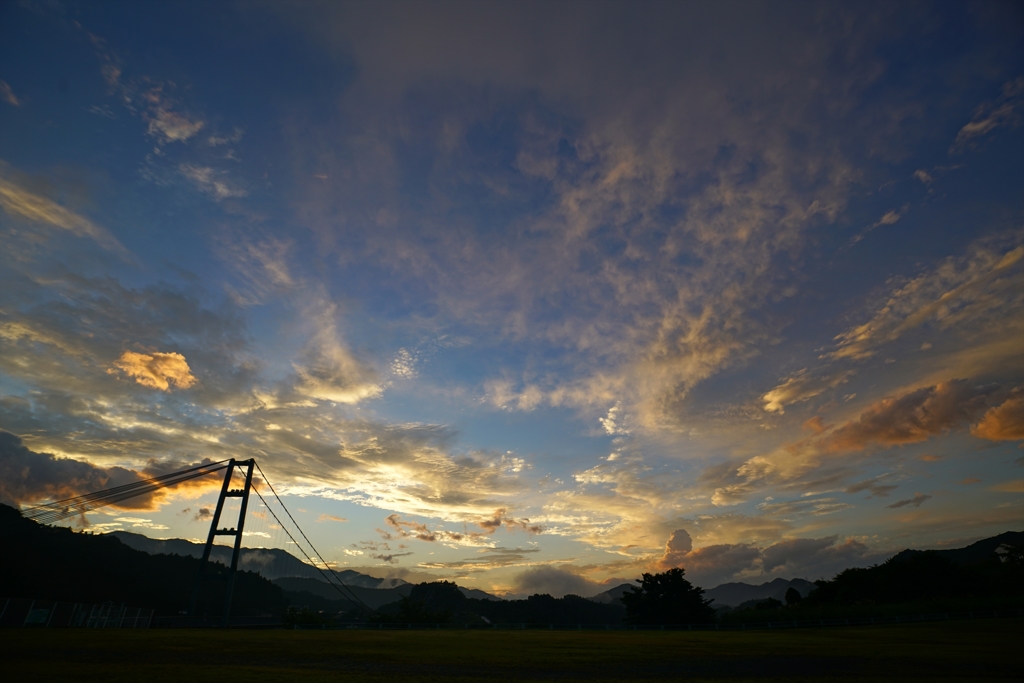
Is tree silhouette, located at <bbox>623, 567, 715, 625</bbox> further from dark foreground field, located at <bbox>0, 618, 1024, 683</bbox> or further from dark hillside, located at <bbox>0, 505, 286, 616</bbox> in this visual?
dark hillside, located at <bbox>0, 505, 286, 616</bbox>

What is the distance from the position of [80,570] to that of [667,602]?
119 metres

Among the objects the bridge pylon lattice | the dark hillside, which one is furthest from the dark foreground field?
the dark hillside

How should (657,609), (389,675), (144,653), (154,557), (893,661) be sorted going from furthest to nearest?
(154,557)
(657,609)
(893,661)
(144,653)
(389,675)

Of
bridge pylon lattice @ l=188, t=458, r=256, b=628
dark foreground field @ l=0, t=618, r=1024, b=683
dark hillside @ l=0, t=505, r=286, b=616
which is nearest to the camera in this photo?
dark foreground field @ l=0, t=618, r=1024, b=683

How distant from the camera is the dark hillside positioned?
90438 mm

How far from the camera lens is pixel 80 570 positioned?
103 m

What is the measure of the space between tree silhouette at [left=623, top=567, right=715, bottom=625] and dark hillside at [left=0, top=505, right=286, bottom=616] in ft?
320

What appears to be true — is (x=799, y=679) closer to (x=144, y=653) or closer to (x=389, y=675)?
(x=389, y=675)

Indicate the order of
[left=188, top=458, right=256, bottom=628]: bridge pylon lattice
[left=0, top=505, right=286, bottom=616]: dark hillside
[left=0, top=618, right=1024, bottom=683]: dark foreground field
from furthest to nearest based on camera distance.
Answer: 1. [left=0, top=505, right=286, bottom=616]: dark hillside
2. [left=188, top=458, right=256, bottom=628]: bridge pylon lattice
3. [left=0, top=618, right=1024, bottom=683]: dark foreground field

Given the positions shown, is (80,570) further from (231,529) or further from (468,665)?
(468,665)

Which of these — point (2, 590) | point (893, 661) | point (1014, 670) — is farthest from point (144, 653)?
point (2, 590)

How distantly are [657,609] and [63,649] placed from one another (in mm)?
79118

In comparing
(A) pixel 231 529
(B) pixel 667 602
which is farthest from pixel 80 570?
(B) pixel 667 602

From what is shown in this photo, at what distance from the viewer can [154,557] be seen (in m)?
136
